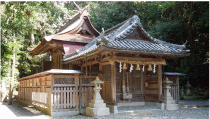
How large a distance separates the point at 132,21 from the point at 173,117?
532cm

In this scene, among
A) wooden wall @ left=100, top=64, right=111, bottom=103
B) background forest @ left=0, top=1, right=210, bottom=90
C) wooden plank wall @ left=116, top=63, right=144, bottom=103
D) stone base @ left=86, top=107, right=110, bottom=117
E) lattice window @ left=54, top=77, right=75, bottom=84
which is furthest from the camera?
background forest @ left=0, top=1, right=210, bottom=90

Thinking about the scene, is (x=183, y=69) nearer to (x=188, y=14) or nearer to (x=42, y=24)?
(x=188, y=14)

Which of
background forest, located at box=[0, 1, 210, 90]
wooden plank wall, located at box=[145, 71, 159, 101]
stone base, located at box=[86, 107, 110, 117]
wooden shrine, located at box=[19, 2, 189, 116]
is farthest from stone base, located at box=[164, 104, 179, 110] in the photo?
background forest, located at box=[0, 1, 210, 90]

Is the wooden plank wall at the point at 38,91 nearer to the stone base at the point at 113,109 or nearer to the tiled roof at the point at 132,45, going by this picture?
the tiled roof at the point at 132,45

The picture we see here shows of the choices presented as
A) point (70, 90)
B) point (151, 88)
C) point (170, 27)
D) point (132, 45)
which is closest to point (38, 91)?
point (70, 90)

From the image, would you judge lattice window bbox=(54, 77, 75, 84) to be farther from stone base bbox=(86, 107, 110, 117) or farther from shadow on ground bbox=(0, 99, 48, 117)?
shadow on ground bbox=(0, 99, 48, 117)

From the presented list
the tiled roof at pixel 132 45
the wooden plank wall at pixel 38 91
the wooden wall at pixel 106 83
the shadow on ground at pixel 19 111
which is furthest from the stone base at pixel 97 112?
the tiled roof at pixel 132 45

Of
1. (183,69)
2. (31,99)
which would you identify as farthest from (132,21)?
(183,69)

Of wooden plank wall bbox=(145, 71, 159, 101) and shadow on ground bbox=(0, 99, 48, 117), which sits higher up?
wooden plank wall bbox=(145, 71, 159, 101)

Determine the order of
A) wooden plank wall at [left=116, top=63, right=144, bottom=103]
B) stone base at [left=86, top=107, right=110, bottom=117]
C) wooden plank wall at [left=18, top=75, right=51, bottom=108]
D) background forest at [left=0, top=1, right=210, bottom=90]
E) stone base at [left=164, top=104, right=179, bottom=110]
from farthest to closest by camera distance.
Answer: background forest at [left=0, top=1, right=210, bottom=90], wooden plank wall at [left=116, top=63, right=144, bottom=103], stone base at [left=164, top=104, right=179, bottom=110], wooden plank wall at [left=18, top=75, right=51, bottom=108], stone base at [left=86, top=107, right=110, bottom=117]

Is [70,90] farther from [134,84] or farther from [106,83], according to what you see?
[134,84]

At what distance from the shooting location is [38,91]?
1116 cm

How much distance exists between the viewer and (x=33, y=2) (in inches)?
391

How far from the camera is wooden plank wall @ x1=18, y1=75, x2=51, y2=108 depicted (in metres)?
9.27
